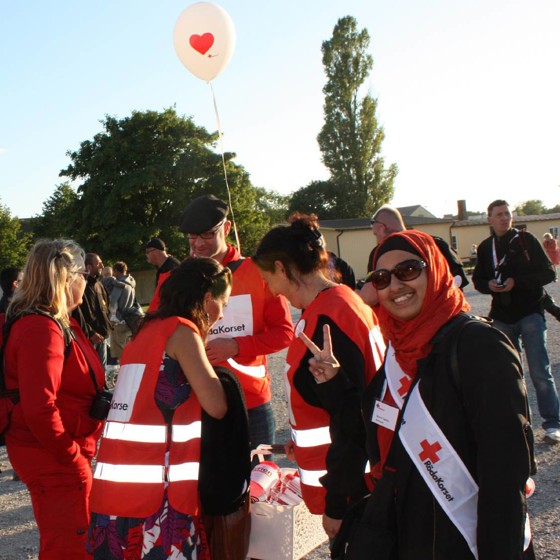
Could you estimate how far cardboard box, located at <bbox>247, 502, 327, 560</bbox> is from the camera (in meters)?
2.80

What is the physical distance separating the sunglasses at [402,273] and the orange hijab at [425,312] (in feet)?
0.09

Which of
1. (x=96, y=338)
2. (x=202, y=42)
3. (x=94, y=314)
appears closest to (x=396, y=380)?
(x=202, y=42)

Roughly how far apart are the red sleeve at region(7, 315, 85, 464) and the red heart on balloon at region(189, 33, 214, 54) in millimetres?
4279

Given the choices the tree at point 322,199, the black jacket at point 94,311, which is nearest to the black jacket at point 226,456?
the black jacket at point 94,311

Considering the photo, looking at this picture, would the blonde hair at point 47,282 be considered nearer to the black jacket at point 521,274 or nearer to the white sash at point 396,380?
the white sash at point 396,380

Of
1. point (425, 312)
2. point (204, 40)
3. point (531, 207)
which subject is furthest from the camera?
point (531, 207)

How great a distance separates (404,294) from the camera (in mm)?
2045

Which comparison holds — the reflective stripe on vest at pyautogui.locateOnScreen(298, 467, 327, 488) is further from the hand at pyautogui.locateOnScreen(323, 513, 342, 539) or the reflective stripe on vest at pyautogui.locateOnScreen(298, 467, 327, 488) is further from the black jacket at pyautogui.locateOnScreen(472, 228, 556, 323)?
the black jacket at pyautogui.locateOnScreen(472, 228, 556, 323)

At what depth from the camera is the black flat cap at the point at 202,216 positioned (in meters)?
3.71

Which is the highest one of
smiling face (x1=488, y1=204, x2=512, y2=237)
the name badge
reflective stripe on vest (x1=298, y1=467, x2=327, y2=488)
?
smiling face (x1=488, y1=204, x2=512, y2=237)

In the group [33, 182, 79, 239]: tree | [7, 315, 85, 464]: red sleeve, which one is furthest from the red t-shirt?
[33, 182, 79, 239]: tree

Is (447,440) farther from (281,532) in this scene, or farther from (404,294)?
(281,532)

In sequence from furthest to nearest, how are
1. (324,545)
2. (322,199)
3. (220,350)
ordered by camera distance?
(322,199)
(324,545)
(220,350)

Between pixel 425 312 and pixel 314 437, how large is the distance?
958 millimetres
